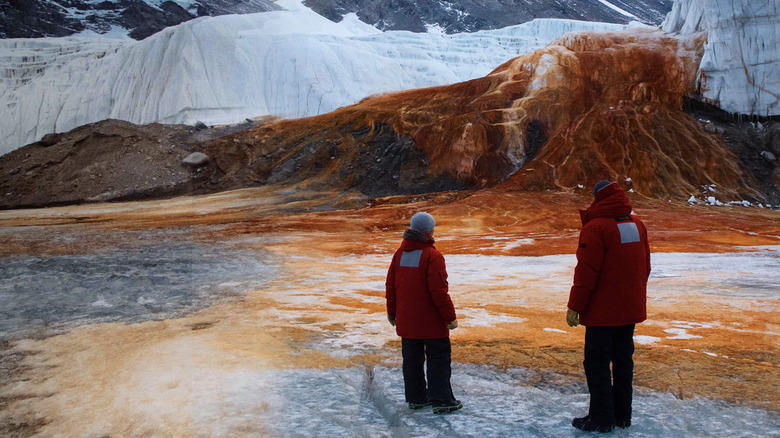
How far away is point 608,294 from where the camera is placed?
11.7 ft

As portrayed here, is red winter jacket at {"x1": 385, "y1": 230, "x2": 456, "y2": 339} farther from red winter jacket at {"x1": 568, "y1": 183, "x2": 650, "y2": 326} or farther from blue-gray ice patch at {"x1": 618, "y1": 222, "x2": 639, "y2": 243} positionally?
blue-gray ice patch at {"x1": 618, "y1": 222, "x2": 639, "y2": 243}

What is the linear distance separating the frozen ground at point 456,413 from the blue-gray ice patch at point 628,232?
48.9 inches

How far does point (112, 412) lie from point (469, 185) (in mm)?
23317

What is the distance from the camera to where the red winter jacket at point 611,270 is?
355cm

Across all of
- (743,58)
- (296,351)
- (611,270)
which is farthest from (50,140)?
(743,58)

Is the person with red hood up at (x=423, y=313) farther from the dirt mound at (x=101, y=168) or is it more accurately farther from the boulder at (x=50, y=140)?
the boulder at (x=50, y=140)

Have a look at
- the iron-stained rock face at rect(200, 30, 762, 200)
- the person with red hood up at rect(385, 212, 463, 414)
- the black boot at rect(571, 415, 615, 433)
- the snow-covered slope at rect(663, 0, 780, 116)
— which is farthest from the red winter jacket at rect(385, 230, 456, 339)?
the snow-covered slope at rect(663, 0, 780, 116)

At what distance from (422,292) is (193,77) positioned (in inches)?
1632

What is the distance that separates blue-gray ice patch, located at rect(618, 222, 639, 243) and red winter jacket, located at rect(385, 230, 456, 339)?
1149mm

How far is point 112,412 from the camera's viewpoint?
413cm

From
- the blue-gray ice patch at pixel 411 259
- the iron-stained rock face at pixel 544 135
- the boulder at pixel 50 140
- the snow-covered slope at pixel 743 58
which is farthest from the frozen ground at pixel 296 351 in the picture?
the boulder at pixel 50 140

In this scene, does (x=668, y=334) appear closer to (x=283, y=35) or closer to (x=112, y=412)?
(x=112, y=412)

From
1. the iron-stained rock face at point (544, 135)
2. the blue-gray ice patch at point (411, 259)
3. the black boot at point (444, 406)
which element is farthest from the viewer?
the iron-stained rock face at point (544, 135)

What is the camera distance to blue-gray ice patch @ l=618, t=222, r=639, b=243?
3.58 metres
